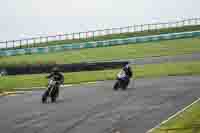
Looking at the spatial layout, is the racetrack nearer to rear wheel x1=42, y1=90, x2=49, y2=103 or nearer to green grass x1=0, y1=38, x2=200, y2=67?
rear wheel x1=42, y1=90, x2=49, y2=103

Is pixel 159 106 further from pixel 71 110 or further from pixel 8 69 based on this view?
pixel 8 69

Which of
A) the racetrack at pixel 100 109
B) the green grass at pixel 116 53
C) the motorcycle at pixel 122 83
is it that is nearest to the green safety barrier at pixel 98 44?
the green grass at pixel 116 53

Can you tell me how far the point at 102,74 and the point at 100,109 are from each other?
18548 millimetres

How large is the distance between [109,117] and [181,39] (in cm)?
4503

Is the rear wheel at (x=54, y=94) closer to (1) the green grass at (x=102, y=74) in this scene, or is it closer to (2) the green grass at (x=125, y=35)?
(1) the green grass at (x=102, y=74)

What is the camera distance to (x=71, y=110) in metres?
→ 22.0

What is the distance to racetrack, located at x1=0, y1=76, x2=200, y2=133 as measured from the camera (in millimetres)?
18031

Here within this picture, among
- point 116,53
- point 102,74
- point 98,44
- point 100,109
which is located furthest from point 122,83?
point 98,44

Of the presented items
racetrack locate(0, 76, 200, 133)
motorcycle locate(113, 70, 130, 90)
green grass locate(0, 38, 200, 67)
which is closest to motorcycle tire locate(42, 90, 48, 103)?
racetrack locate(0, 76, 200, 133)

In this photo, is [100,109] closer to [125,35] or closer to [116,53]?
[116,53]

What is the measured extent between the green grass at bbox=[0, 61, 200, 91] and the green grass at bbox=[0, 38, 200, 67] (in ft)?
37.4

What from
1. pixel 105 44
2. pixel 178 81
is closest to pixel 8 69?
pixel 178 81

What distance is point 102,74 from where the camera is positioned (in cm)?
4016

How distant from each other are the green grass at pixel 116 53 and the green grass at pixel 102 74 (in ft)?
37.4
